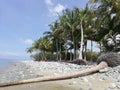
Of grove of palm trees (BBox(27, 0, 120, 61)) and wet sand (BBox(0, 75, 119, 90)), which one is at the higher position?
grove of palm trees (BBox(27, 0, 120, 61))

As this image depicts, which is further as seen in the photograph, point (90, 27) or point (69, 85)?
point (90, 27)

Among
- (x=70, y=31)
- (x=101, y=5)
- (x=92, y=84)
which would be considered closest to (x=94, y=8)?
(x=101, y=5)

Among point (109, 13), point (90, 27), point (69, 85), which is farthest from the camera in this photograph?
point (90, 27)

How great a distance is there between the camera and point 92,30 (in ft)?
137

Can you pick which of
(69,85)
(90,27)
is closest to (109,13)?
(90,27)

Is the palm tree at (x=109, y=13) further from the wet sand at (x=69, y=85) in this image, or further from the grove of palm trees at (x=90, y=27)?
the wet sand at (x=69, y=85)

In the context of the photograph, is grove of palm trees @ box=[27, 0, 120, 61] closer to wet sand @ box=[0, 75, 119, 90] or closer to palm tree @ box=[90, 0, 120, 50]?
palm tree @ box=[90, 0, 120, 50]

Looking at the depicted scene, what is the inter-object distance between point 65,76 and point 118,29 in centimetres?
2262

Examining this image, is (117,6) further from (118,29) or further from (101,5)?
(118,29)

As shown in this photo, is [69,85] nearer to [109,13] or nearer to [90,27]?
[109,13]

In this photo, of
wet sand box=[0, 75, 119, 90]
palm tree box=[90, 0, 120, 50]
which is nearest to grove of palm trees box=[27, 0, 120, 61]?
palm tree box=[90, 0, 120, 50]

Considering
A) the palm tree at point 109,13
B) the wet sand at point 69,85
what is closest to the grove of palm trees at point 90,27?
the palm tree at point 109,13

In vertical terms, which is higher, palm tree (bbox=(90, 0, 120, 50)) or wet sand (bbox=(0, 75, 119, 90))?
palm tree (bbox=(90, 0, 120, 50))

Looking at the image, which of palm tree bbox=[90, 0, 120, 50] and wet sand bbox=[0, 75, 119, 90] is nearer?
wet sand bbox=[0, 75, 119, 90]
